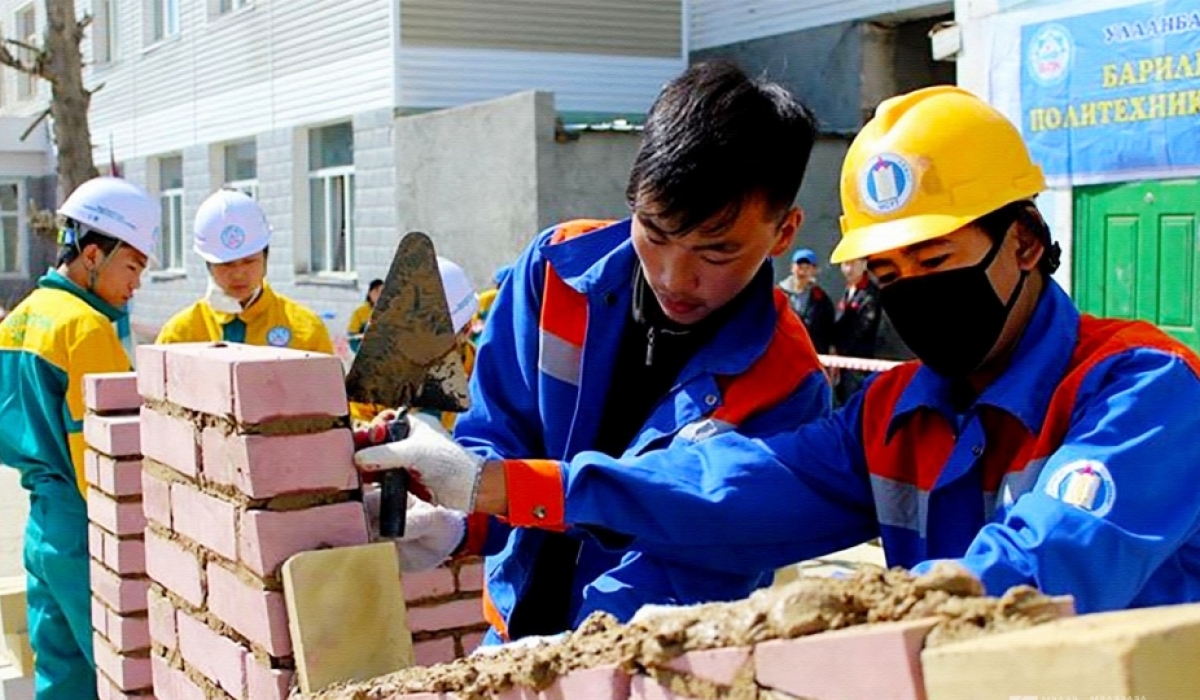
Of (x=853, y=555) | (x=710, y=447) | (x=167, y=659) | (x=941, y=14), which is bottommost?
(x=853, y=555)

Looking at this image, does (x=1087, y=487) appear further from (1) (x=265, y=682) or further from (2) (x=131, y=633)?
(2) (x=131, y=633)

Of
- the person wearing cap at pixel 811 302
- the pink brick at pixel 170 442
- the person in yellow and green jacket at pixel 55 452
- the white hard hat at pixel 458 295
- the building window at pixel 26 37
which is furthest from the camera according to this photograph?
the building window at pixel 26 37

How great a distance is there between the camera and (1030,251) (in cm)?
219

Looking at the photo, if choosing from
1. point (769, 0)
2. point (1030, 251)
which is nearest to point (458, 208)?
point (769, 0)

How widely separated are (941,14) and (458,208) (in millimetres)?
4979

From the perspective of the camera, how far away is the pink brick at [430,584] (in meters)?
3.69

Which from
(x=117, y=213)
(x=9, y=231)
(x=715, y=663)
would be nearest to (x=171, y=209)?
(x=9, y=231)

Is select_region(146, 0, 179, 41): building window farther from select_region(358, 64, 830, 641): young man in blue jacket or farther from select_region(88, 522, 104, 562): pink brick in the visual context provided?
select_region(358, 64, 830, 641): young man in blue jacket

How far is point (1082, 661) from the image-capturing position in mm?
1188

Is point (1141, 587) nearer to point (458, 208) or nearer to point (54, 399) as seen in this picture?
point (54, 399)

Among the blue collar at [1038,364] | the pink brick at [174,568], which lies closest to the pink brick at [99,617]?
the pink brick at [174,568]

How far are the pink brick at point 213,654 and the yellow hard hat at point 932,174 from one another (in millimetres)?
1426

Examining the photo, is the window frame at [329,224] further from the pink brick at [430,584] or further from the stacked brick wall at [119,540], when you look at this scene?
the pink brick at [430,584]

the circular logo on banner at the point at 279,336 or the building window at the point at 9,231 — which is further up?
the building window at the point at 9,231
